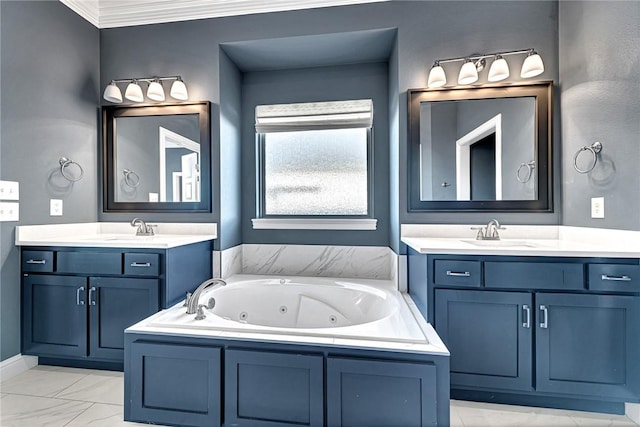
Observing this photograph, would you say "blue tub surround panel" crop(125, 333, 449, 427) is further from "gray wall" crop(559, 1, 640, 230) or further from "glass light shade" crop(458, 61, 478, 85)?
"glass light shade" crop(458, 61, 478, 85)

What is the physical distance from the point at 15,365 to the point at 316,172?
256cm

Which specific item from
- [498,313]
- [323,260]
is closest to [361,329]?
[498,313]

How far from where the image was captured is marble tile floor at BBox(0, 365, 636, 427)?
1.67 m

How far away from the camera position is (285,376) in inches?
57.4

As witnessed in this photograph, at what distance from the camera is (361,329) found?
1542 millimetres

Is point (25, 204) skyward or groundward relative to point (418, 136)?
groundward

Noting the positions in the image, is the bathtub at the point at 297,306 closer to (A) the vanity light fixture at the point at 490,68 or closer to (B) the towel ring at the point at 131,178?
(B) the towel ring at the point at 131,178

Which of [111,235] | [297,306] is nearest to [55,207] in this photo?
[111,235]

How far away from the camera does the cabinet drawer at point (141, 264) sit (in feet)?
6.75

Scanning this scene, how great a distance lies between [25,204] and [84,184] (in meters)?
0.48

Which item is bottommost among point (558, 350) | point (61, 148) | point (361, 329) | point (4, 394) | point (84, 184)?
point (4, 394)

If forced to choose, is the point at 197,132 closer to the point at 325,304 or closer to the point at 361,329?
the point at 325,304

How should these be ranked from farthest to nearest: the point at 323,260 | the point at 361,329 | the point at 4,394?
the point at 323,260 < the point at 4,394 < the point at 361,329

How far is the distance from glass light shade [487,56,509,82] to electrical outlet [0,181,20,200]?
3.24 metres
